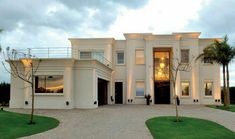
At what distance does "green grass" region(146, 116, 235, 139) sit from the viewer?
12.6 metres

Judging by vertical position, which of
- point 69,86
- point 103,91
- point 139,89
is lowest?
point 103,91

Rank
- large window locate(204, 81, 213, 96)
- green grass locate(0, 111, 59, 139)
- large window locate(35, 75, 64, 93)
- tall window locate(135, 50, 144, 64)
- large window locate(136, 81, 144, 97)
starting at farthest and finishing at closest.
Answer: large window locate(204, 81, 213, 96), tall window locate(135, 50, 144, 64), large window locate(136, 81, 144, 97), large window locate(35, 75, 64, 93), green grass locate(0, 111, 59, 139)

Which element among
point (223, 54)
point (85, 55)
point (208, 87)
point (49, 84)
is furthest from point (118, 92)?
point (223, 54)

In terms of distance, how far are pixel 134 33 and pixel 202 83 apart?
378 inches

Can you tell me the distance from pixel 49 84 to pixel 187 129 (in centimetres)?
1336

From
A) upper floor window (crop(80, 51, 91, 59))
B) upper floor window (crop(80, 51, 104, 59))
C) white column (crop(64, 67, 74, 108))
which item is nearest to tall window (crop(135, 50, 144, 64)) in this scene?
upper floor window (crop(80, 51, 104, 59))

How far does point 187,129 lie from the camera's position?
1447 centimetres

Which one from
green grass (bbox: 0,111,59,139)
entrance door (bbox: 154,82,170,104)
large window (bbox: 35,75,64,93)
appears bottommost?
green grass (bbox: 0,111,59,139)

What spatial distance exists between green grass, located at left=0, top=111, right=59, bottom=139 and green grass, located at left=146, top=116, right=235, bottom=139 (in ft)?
17.0

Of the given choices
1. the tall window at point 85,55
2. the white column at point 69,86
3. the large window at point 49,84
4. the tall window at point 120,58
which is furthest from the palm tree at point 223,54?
the large window at point 49,84

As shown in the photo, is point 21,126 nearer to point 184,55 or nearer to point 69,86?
point 69,86

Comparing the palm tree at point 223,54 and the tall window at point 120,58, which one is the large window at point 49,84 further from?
the palm tree at point 223,54

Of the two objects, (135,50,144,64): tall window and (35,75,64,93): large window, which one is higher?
(135,50,144,64): tall window

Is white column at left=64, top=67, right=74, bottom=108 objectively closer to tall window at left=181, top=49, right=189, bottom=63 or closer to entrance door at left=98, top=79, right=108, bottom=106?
entrance door at left=98, top=79, right=108, bottom=106
